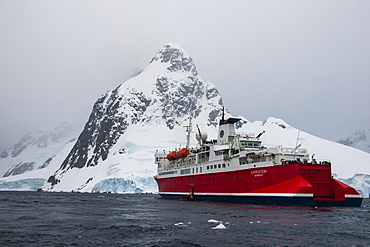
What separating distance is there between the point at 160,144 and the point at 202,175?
8614 cm

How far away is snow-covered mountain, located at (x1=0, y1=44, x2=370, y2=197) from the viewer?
104 m

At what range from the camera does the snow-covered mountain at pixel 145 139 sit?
103812 millimetres

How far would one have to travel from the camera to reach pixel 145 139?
462 ft

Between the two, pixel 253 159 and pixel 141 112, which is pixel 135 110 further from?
pixel 253 159

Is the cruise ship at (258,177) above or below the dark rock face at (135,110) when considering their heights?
below

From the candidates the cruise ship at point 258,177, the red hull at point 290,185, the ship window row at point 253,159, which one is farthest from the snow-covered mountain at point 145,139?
the ship window row at point 253,159

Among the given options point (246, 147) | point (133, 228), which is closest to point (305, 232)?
point (133, 228)

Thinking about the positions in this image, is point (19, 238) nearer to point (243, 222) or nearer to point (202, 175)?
point (243, 222)

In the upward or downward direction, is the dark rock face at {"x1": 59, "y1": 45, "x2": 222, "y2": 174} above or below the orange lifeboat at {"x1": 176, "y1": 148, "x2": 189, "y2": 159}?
above

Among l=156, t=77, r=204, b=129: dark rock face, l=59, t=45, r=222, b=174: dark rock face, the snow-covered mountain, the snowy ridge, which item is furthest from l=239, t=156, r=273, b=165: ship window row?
l=156, t=77, r=204, b=129: dark rock face

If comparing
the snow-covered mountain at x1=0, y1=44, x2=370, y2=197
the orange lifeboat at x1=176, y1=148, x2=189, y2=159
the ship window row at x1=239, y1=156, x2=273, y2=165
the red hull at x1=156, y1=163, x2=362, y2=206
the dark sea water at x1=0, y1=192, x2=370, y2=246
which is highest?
the snow-covered mountain at x1=0, y1=44, x2=370, y2=197

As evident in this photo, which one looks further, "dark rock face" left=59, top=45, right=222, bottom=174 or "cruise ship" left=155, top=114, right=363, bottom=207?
"dark rock face" left=59, top=45, right=222, bottom=174

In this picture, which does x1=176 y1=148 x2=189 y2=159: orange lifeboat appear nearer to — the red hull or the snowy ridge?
the red hull

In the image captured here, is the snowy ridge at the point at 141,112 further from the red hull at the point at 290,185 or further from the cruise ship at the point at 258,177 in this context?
the red hull at the point at 290,185
